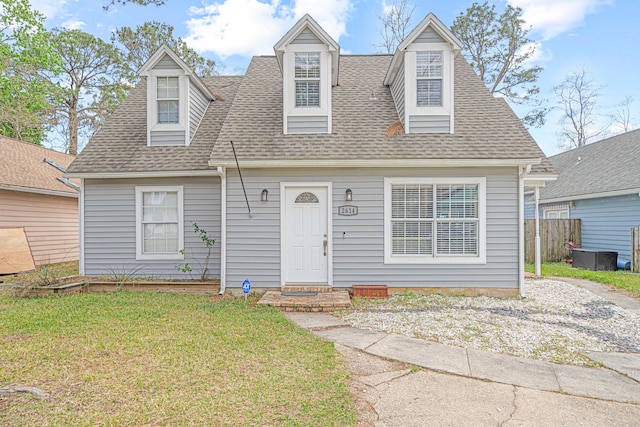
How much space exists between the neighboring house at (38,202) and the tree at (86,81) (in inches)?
317

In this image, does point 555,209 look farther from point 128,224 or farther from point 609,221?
point 128,224

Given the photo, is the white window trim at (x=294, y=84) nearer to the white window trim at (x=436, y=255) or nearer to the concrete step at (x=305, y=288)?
the white window trim at (x=436, y=255)

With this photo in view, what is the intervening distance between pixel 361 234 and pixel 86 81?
20.8 metres

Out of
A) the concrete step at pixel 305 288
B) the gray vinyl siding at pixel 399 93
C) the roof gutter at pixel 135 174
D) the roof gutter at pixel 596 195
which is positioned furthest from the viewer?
the roof gutter at pixel 596 195

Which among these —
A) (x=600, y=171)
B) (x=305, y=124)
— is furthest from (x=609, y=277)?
(x=305, y=124)

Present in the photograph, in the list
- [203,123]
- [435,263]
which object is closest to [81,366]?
[435,263]

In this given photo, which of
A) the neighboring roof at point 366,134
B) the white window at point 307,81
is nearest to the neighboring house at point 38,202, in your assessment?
the neighboring roof at point 366,134

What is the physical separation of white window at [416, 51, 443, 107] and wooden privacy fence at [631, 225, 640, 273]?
764cm

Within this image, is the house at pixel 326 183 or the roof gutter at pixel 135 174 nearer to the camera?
the house at pixel 326 183

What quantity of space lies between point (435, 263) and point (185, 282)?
5361 mm

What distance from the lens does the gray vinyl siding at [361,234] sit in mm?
7035

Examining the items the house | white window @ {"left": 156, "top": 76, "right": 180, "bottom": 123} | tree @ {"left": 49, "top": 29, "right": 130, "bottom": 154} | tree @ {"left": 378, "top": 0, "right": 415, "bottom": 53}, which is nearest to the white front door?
the house

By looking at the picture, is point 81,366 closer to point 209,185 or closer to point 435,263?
point 209,185

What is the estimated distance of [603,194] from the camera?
476 inches
